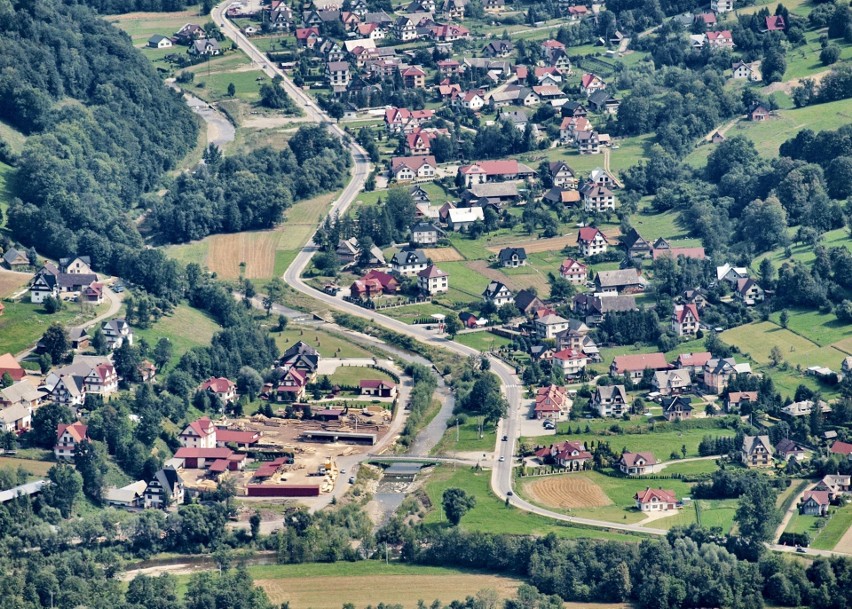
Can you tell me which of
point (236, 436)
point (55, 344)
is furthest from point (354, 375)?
point (55, 344)

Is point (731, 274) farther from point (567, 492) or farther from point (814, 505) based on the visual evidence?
point (814, 505)

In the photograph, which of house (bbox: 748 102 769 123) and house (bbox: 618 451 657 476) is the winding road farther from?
house (bbox: 748 102 769 123)

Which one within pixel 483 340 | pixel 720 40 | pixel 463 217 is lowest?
pixel 463 217

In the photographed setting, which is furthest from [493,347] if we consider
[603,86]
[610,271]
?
[603,86]

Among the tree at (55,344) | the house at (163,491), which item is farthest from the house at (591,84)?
the house at (163,491)

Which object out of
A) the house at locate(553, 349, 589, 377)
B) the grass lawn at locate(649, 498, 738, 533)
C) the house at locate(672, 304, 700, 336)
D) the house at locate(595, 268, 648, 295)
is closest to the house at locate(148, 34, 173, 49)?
the house at locate(595, 268, 648, 295)
